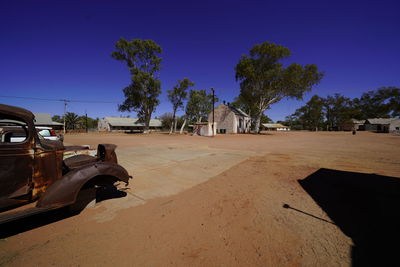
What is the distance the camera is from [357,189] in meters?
4.00

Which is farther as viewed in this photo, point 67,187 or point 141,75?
point 141,75

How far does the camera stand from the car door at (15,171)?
2236mm

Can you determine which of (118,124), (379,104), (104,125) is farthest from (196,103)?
(379,104)

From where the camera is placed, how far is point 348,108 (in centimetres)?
5969

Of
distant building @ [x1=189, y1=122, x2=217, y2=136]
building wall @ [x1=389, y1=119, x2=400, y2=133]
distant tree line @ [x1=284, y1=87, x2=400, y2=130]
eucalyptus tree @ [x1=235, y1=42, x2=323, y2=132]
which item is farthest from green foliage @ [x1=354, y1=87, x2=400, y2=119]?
distant building @ [x1=189, y1=122, x2=217, y2=136]

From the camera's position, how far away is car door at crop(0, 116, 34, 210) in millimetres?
2236

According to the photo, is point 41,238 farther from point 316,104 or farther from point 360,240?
point 316,104

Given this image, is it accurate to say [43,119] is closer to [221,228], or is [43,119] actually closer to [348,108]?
[221,228]

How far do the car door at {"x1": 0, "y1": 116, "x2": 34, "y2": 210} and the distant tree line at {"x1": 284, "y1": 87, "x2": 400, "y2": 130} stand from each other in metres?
79.1

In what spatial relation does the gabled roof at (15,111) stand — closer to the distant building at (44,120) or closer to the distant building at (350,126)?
the distant building at (44,120)

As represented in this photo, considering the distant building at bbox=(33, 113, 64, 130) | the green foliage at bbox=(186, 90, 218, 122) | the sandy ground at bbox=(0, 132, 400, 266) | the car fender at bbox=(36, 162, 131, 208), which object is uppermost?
the green foliage at bbox=(186, 90, 218, 122)

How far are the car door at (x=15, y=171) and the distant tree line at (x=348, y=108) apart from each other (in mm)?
79108

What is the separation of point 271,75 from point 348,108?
5614 centimetres

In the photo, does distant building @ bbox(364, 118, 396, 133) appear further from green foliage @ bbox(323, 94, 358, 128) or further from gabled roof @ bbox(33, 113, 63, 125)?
gabled roof @ bbox(33, 113, 63, 125)
